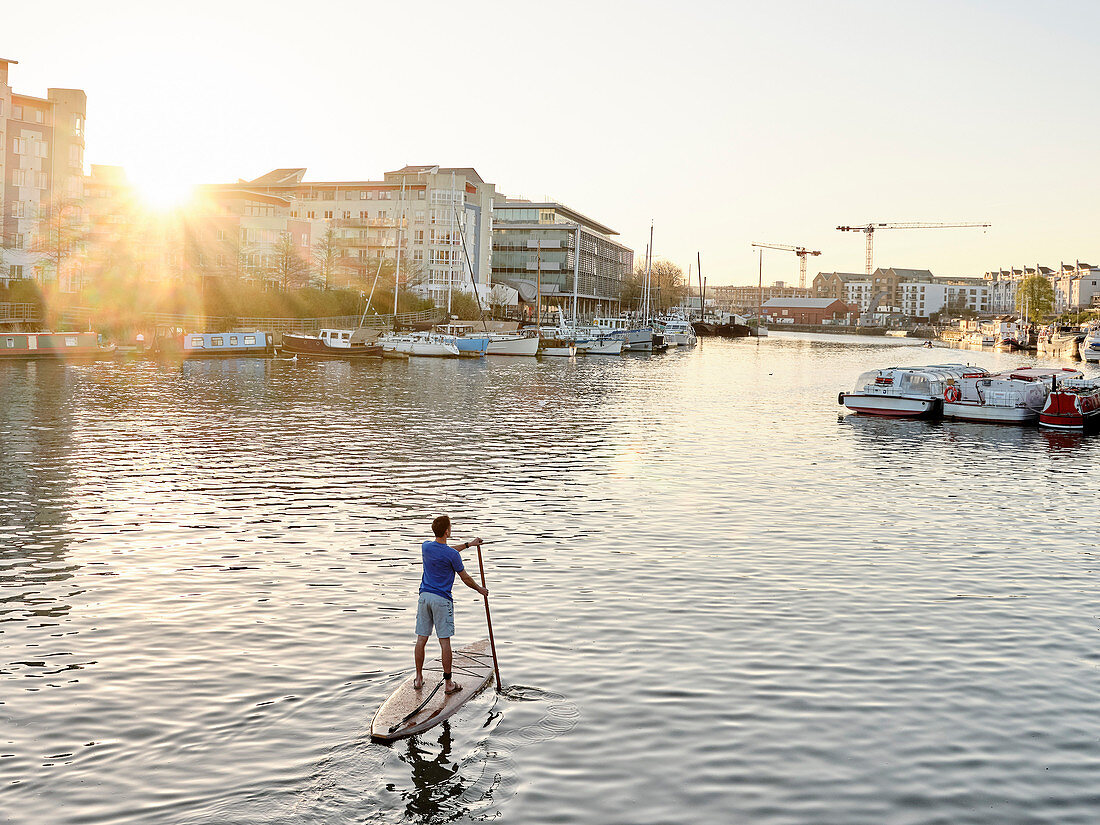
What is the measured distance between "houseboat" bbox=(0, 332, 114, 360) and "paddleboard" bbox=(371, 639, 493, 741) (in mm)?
72186

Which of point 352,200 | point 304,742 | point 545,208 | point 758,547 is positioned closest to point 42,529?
point 304,742

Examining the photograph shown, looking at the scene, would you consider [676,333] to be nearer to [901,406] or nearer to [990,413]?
[901,406]

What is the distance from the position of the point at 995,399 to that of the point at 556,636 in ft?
167

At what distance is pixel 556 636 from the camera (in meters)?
17.9

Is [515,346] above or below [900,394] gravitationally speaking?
above

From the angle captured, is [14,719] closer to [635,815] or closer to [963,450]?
[635,815]

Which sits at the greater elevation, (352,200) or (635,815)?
(352,200)

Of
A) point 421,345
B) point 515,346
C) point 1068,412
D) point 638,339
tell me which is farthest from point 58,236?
point 1068,412

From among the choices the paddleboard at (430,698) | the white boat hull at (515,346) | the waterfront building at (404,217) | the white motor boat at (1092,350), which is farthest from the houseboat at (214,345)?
the white motor boat at (1092,350)

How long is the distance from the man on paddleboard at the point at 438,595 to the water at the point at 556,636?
92 cm

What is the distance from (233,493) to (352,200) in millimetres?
141808

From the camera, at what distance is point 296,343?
9988 cm

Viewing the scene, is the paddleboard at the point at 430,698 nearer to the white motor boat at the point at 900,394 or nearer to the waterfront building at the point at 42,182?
the white motor boat at the point at 900,394

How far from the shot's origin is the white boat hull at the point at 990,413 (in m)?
60.2
